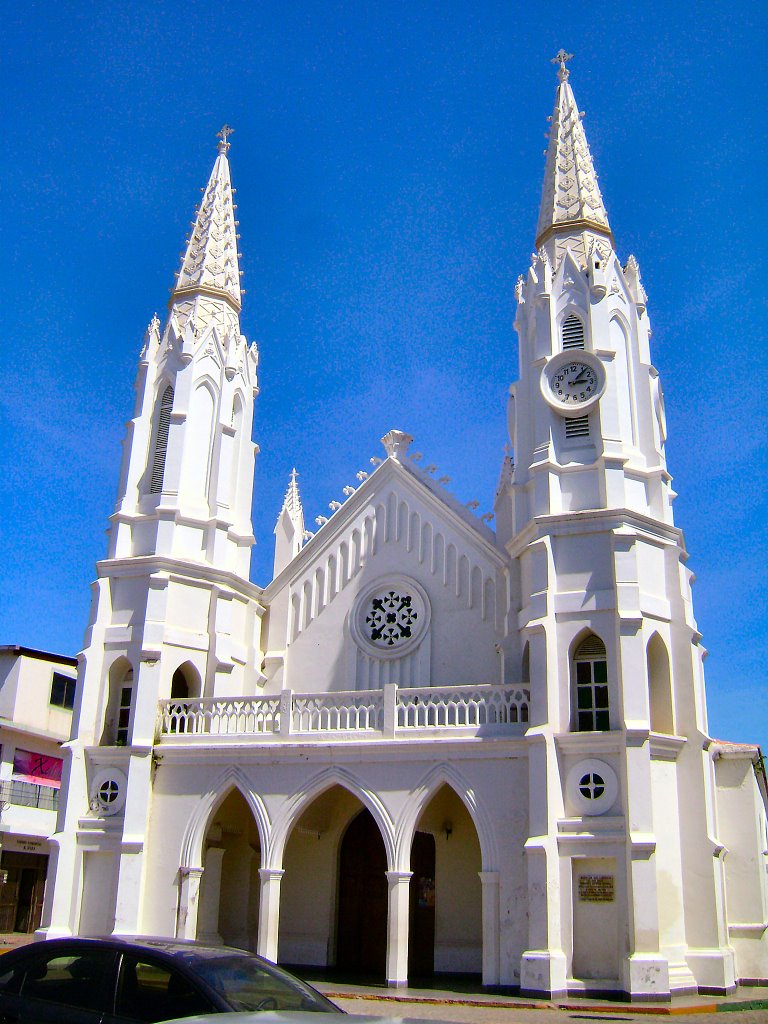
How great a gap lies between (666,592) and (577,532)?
242 cm

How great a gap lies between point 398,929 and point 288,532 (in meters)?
12.3

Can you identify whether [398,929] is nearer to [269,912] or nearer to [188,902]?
[269,912]

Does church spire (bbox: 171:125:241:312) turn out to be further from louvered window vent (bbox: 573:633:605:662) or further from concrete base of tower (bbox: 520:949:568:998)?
concrete base of tower (bbox: 520:949:568:998)

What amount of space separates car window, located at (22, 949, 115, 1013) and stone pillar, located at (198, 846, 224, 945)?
16317 millimetres

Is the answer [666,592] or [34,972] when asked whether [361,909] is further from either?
[34,972]

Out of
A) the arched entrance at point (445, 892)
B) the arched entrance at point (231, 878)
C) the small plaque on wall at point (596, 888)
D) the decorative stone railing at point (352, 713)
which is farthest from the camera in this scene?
the arched entrance at point (231, 878)

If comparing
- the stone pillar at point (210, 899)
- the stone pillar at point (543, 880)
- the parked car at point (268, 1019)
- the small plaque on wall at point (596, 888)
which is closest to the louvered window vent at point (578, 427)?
the stone pillar at point (543, 880)

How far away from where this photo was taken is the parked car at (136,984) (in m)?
7.90

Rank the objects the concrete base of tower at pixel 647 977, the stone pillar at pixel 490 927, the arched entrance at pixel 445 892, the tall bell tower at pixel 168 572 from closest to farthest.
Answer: the concrete base of tower at pixel 647 977
the stone pillar at pixel 490 927
the arched entrance at pixel 445 892
the tall bell tower at pixel 168 572

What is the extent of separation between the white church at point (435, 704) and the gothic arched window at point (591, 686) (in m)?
0.07

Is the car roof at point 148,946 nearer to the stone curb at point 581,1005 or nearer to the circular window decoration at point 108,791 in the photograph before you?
the stone curb at point 581,1005

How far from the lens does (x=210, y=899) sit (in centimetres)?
2469

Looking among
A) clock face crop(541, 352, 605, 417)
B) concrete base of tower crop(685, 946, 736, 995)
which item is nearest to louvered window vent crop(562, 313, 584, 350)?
clock face crop(541, 352, 605, 417)

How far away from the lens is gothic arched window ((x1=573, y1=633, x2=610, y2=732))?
22359mm
